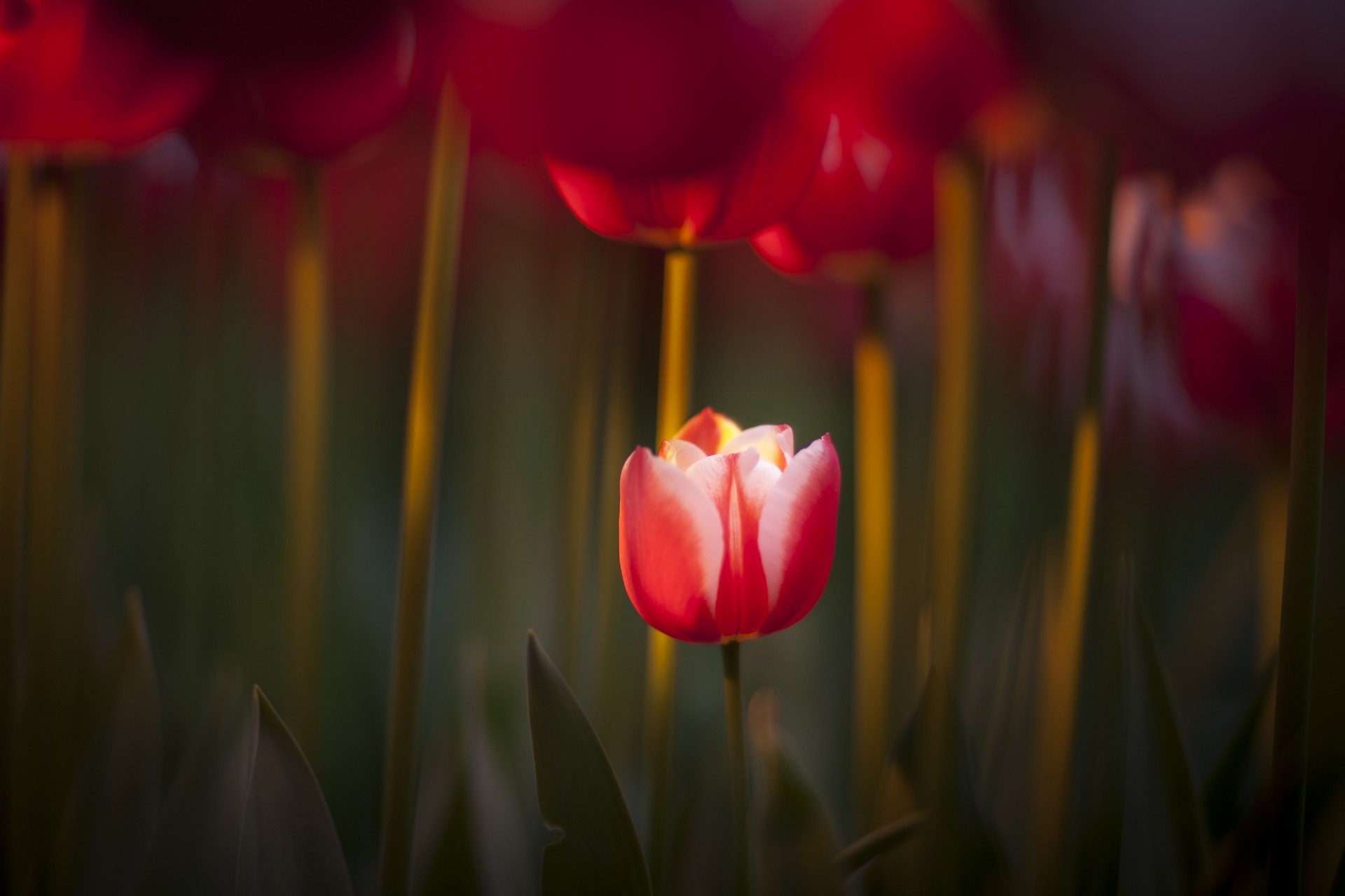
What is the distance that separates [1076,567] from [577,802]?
166 mm

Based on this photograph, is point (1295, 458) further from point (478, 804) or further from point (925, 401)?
point (478, 804)

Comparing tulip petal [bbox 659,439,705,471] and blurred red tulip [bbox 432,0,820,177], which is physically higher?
blurred red tulip [bbox 432,0,820,177]

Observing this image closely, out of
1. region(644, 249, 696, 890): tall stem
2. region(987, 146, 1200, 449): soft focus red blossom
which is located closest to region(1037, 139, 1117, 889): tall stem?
region(987, 146, 1200, 449): soft focus red blossom

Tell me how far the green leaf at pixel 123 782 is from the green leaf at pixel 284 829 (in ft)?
0.26

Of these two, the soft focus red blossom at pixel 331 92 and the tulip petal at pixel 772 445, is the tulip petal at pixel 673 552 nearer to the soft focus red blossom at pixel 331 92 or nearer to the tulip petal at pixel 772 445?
the tulip petal at pixel 772 445

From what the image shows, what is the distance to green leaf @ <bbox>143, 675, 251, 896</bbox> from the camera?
0.98 ft

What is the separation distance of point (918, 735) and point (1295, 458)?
0.14 m

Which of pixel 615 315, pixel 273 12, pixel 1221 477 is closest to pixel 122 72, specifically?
pixel 273 12

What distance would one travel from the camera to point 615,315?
0.37m

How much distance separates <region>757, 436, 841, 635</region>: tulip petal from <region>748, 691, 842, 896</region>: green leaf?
0.34 ft

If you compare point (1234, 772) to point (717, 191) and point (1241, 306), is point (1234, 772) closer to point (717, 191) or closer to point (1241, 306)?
point (1241, 306)

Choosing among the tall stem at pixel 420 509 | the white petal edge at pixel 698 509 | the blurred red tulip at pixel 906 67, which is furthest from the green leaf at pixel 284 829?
the blurred red tulip at pixel 906 67

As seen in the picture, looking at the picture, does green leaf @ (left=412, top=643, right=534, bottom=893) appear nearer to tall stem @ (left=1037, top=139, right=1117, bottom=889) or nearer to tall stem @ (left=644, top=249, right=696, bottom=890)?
tall stem @ (left=644, top=249, right=696, bottom=890)

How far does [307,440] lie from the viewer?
288 mm
